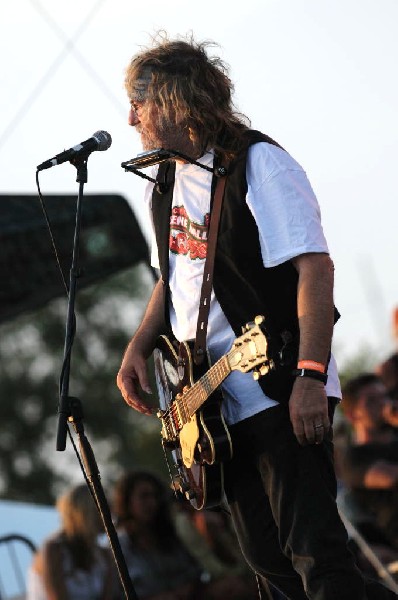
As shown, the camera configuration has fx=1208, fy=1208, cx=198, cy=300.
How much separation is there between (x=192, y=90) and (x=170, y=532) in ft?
13.0

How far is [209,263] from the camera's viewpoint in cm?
361

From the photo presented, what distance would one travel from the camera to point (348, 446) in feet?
23.5

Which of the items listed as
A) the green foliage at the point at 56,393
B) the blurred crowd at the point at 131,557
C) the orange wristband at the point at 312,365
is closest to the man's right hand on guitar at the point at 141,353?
the orange wristband at the point at 312,365

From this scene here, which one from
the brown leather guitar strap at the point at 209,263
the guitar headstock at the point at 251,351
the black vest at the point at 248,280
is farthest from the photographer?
the brown leather guitar strap at the point at 209,263

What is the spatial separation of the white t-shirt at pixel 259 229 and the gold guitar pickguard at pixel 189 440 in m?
0.11

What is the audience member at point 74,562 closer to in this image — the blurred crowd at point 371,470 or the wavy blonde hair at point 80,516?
the wavy blonde hair at point 80,516

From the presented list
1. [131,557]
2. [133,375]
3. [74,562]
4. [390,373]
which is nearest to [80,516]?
[74,562]

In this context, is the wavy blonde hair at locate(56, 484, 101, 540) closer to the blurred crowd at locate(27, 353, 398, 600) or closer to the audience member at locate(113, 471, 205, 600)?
the blurred crowd at locate(27, 353, 398, 600)

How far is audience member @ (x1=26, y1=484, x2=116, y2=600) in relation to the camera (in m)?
6.68

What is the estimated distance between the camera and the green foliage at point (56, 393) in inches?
1281

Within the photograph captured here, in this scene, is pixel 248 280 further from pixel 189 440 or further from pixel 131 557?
pixel 131 557

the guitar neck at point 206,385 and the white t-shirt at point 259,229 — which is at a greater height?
the white t-shirt at point 259,229

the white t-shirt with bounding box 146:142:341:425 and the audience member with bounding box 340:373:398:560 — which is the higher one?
the white t-shirt with bounding box 146:142:341:425

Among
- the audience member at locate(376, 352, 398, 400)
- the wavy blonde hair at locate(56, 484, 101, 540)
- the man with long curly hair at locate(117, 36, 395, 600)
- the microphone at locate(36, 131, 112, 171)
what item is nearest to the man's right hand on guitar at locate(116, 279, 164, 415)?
the man with long curly hair at locate(117, 36, 395, 600)
